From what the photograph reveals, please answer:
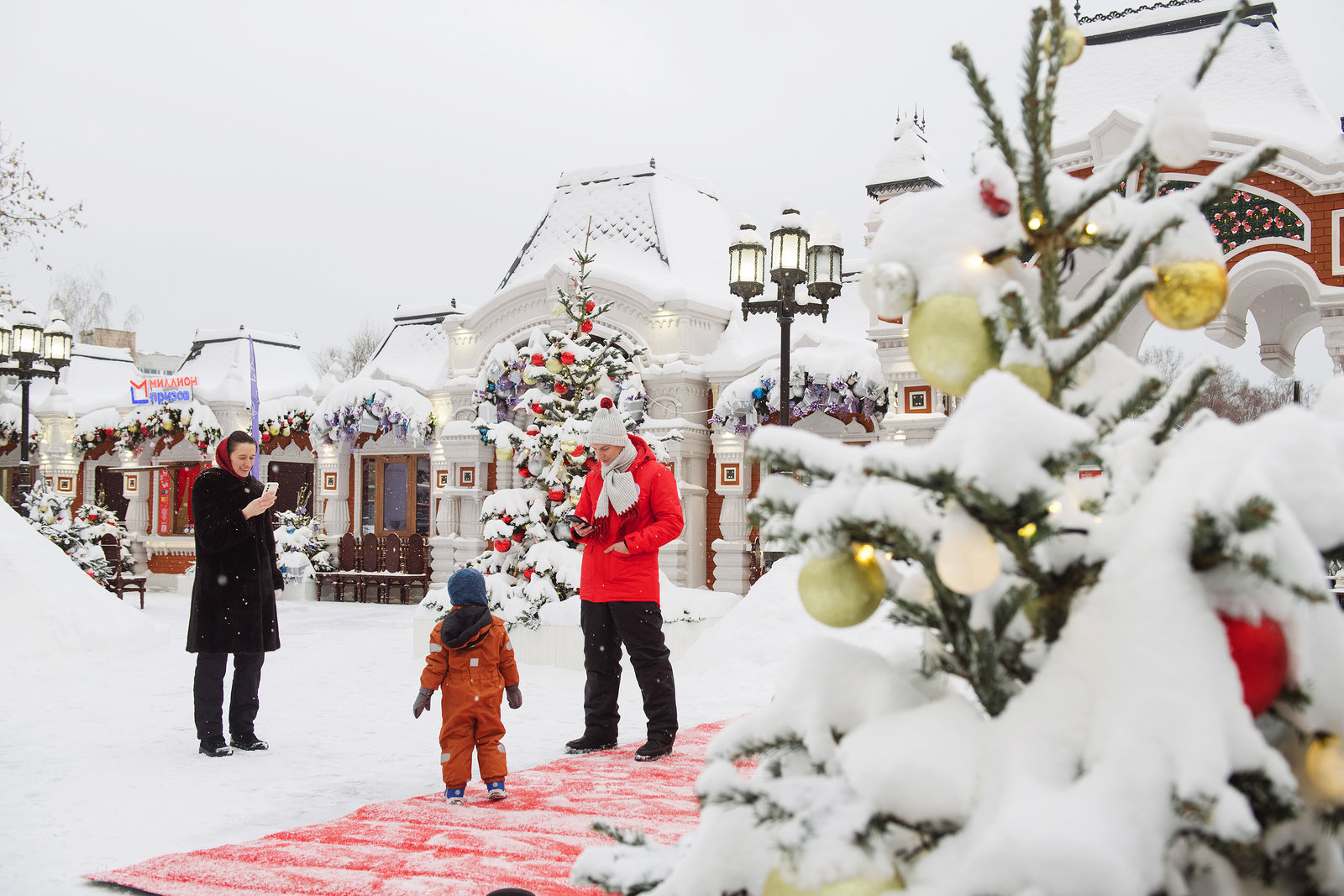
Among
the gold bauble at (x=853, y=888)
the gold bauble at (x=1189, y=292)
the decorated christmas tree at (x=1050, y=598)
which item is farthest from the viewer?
the gold bauble at (x=1189, y=292)

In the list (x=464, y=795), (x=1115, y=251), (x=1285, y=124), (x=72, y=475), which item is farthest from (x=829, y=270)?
(x=72, y=475)

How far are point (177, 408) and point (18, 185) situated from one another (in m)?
4.71

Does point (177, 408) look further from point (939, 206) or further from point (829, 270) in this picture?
point (939, 206)

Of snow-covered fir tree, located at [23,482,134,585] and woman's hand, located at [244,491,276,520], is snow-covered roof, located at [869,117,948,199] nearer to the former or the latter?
woman's hand, located at [244,491,276,520]

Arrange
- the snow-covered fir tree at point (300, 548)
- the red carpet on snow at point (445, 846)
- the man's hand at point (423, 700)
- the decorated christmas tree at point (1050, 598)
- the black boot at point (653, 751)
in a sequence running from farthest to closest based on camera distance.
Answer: the snow-covered fir tree at point (300, 548) → the black boot at point (653, 751) → the man's hand at point (423, 700) → the red carpet on snow at point (445, 846) → the decorated christmas tree at point (1050, 598)

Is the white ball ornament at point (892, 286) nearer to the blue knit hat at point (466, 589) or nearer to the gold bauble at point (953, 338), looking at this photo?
the gold bauble at point (953, 338)

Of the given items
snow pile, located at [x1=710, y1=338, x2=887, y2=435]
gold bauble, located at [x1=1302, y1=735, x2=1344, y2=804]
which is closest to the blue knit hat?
gold bauble, located at [x1=1302, y1=735, x2=1344, y2=804]

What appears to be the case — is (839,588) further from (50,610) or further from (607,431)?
(50,610)

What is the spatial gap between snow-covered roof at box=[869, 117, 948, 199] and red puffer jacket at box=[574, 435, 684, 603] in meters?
8.37

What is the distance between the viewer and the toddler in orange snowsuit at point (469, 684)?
13.6 feet

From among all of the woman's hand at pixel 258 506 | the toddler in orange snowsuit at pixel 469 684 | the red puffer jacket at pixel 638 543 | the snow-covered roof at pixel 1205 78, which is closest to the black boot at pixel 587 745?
the red puffer jacket at pixel 638 543

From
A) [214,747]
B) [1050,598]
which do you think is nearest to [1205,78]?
[214,747]

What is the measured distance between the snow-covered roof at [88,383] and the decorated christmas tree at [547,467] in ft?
45.5

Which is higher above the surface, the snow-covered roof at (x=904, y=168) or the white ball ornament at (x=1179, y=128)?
the snow-covered roof at (x=904, y=168)
